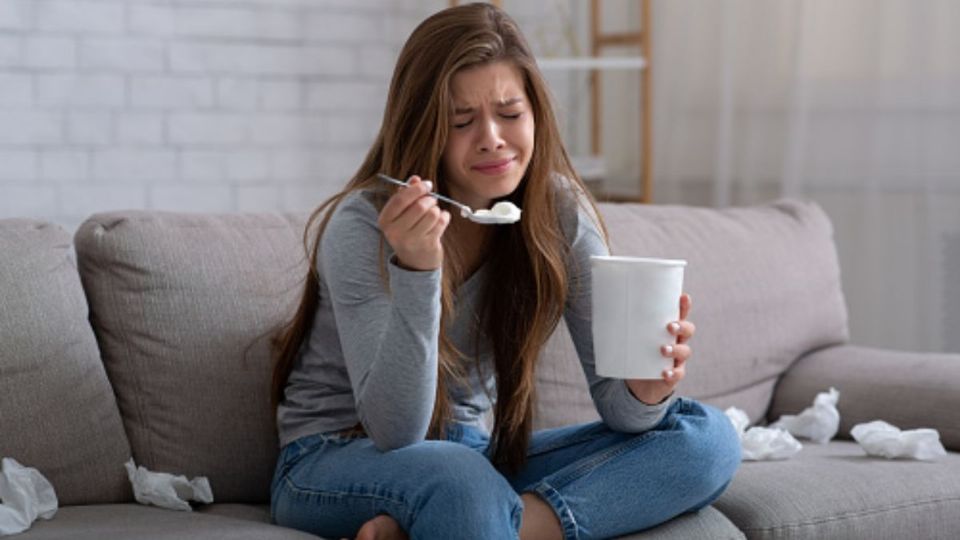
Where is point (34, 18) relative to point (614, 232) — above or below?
above

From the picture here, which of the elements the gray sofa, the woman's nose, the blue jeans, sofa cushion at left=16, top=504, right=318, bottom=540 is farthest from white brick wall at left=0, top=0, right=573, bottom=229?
the woman's nose

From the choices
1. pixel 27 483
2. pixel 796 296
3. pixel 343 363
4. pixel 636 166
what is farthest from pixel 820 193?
pixel 27 483

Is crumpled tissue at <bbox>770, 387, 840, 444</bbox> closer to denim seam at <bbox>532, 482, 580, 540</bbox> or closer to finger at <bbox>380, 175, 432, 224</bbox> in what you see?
denim seam at <bbox>532, 482, 580, 540</bbox>

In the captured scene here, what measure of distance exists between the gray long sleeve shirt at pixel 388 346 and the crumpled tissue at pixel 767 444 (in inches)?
18.3

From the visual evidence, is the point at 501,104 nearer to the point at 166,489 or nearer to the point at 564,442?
the point at 564,442

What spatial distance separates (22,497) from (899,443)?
1356 millimetres

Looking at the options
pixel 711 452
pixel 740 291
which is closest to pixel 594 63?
pixel 740 291

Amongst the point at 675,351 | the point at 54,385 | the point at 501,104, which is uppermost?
the point at 501,104

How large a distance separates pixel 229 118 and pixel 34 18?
22.1 inches

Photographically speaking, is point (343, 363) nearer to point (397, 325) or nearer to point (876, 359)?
point (397, 325)

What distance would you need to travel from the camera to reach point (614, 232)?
270 cm

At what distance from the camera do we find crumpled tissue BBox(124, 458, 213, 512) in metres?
2.11

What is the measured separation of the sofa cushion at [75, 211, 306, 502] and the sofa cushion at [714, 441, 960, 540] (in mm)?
711

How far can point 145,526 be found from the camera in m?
1.92
